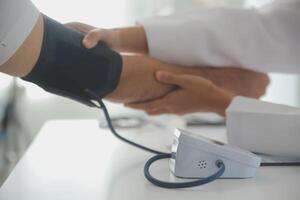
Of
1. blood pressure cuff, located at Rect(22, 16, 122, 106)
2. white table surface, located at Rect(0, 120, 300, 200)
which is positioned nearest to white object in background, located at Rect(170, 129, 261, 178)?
white table surface, located at Rect(0, 120, 300, 200)

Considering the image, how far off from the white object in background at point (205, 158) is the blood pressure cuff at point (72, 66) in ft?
0.54

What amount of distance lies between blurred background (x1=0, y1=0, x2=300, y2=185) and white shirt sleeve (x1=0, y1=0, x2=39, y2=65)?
76cm

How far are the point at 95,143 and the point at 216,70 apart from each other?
283 mm

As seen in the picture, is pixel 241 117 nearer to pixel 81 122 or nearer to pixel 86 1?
pixel 81 122

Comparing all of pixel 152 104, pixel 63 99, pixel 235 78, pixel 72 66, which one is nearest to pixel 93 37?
pixel 72 66

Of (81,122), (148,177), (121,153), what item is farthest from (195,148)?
(81,122)

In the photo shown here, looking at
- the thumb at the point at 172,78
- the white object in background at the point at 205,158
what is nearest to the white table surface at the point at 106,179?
the white object in background at the point at 205,158

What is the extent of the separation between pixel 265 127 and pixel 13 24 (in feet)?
1.34

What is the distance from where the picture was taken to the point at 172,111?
31.4 inches

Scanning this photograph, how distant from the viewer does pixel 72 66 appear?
61 cm

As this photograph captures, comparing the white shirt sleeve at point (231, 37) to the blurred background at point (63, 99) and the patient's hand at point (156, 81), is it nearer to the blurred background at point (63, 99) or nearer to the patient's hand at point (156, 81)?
the patient's hand at point (156, 81)

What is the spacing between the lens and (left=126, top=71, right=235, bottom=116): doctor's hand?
745 mm

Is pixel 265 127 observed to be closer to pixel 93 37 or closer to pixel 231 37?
pixel 231 37

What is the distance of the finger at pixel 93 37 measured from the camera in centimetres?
64
